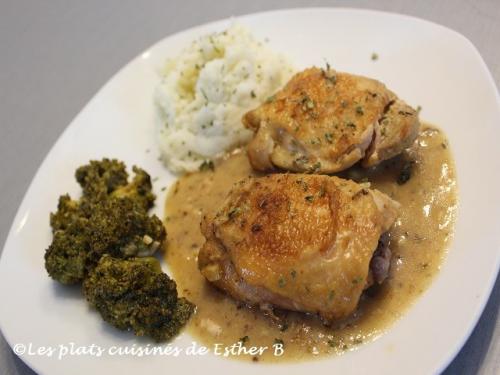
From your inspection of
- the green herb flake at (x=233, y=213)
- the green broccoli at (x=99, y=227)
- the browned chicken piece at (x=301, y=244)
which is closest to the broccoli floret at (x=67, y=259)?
the green broccoli at (x=99, y=227)

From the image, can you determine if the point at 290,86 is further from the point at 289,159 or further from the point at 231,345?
the point at 231,345

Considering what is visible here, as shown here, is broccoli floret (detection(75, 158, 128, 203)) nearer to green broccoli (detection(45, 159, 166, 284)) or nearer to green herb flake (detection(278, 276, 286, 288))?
green broccoli (detection(45, 159, 166, 284))

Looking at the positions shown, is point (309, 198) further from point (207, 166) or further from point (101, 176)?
point (101, 176)

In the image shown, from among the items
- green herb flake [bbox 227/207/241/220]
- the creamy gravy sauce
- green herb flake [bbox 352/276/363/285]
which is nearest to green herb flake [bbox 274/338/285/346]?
the creamy gravy sauce

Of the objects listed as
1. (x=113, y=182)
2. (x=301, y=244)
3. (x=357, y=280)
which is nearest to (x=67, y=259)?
(x=113, y=182)

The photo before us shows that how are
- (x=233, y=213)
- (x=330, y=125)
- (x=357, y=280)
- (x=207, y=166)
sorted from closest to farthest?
(x=357, y=280) < (x=233, y=213) < (x=330, y=125) < (x=207, y=166)

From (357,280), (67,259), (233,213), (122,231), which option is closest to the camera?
(357,280)
